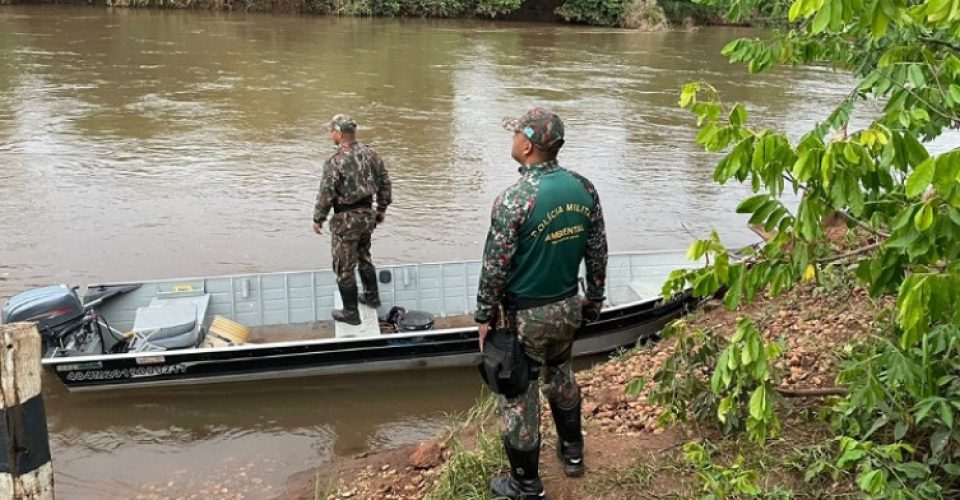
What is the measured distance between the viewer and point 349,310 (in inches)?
287

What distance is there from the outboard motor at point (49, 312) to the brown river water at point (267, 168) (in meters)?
0.63

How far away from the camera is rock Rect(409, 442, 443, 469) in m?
4.82

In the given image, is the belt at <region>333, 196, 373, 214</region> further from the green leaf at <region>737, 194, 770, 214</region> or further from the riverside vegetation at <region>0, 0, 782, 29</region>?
the riverside vegetation at <region>0, 0, 782, 29</region>

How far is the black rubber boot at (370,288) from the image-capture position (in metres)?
7.45

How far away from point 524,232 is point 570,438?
119 cm

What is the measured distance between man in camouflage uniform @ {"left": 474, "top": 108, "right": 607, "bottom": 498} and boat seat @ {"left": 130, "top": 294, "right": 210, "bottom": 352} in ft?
13.1

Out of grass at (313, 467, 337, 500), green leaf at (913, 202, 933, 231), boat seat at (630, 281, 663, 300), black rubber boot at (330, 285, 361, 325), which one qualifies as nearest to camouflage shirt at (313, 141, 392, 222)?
black rubber boot at (330, 285, 361, 325)

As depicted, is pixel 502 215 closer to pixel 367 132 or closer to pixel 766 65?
pixel 766 65

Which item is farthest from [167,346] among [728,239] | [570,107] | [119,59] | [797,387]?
[119,59]

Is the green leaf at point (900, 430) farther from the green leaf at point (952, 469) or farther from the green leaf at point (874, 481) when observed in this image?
the green leaf at point (874, 481)

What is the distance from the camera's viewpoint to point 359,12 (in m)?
33.8

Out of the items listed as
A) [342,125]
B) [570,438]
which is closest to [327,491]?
[570,438]

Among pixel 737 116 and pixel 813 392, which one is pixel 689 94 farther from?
pixel 813 392

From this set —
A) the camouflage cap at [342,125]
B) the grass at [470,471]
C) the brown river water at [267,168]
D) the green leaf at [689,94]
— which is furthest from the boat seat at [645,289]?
the green leaf at [689,94]
